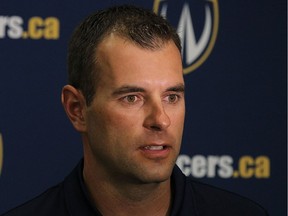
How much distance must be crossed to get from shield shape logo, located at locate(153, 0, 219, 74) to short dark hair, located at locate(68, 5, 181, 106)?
2.27 feet

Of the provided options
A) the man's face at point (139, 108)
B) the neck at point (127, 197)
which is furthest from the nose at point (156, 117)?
the neck at point (127, 197)

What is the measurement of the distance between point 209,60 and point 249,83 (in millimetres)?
124

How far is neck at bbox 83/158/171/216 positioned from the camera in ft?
4.04

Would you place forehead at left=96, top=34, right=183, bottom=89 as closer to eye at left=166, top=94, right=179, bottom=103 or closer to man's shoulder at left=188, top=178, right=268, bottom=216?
eye at left=166, top=94, right=179, bottom=103

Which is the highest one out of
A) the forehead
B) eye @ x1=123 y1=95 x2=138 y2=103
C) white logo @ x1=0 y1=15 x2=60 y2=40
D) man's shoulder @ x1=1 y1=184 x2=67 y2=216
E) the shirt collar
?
the forehead

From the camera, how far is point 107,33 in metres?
1.21

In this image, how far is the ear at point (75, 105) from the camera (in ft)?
4.17

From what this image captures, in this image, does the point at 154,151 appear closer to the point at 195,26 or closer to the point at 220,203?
the point at 220,203

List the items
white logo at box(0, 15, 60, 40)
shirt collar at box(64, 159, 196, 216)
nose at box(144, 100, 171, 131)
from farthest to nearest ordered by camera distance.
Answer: white logo at box(0, 15, 60, 40), shirt collar at box(64, 159, 196, 216), nose at box(144, 100, 171, 131)

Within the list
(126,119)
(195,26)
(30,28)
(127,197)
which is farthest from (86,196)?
(195,26)

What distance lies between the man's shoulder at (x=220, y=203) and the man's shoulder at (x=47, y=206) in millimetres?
233

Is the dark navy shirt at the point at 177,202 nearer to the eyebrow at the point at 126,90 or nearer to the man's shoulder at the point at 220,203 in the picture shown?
the man's shoulder at the point at 220,203

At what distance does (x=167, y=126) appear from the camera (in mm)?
1143

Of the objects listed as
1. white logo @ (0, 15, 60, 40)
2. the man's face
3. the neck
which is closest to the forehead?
the man's face
